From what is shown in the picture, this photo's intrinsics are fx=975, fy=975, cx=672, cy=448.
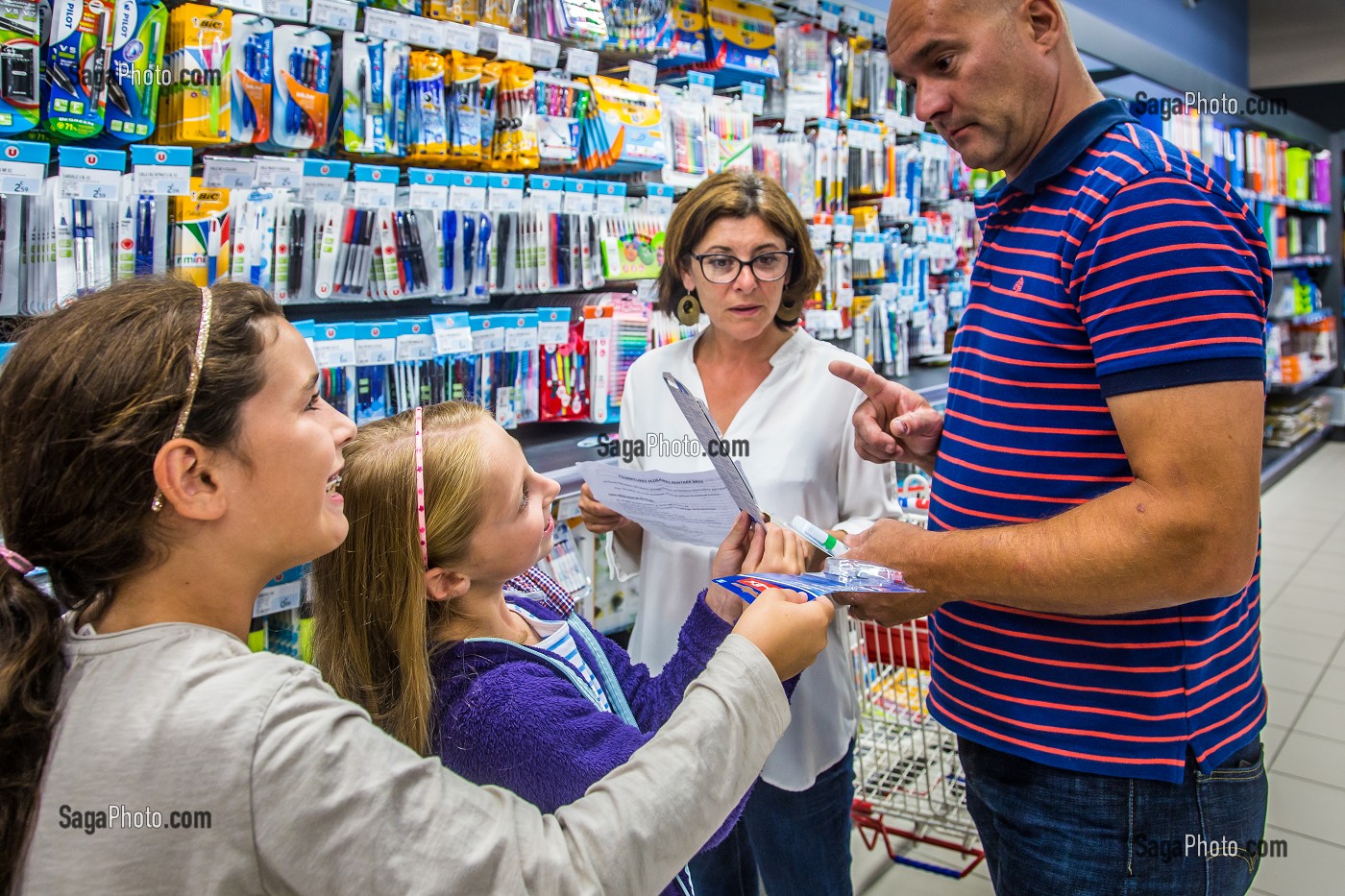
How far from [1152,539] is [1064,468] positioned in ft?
0.53

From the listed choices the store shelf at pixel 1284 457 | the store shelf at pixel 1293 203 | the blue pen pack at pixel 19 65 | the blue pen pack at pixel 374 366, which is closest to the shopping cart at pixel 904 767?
the blue pen pack at pixel 374 366

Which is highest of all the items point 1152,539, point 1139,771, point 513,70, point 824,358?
point 513,70

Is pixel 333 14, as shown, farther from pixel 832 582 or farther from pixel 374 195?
pixel 832 582

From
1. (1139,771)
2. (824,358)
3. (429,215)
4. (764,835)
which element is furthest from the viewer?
(429,215)

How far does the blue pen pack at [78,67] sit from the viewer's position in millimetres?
2039

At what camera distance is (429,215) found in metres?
2.71

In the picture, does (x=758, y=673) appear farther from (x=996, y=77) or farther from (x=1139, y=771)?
(x=996, y=77)

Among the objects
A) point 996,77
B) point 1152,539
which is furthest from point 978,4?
point 1152,539

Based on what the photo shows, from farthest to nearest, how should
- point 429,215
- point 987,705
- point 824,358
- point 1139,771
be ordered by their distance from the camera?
point 429,215 < point 824,358 < point 987,705 < point 1139,771

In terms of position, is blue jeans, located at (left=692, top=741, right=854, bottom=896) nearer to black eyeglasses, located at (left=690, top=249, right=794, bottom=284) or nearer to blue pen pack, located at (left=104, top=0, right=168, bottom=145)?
black eyeglasses, located at (left=690, top=249, right=794, bottom=284)

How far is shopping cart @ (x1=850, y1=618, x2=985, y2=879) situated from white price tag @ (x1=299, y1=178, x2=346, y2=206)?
181cm

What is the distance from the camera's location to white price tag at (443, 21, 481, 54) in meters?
2.72

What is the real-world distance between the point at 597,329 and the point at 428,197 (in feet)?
2.23

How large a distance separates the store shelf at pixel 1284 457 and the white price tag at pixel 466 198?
6788 mm
